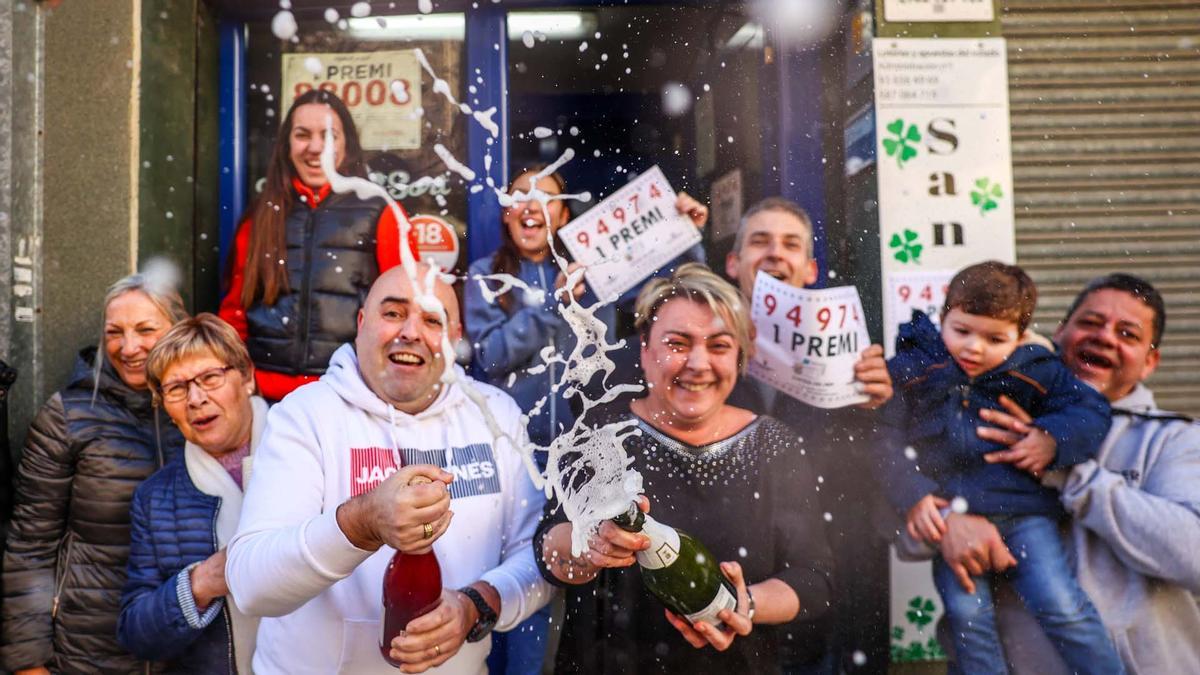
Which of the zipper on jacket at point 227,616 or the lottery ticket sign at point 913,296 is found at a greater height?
the lottery ticket sign at point 913,296

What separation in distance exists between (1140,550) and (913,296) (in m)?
1.17

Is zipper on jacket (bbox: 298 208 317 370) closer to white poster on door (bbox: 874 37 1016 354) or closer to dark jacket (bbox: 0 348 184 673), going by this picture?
dark jacket (bbox: 0 348 184 673)

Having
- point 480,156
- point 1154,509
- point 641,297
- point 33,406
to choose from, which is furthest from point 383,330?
point 1154,509

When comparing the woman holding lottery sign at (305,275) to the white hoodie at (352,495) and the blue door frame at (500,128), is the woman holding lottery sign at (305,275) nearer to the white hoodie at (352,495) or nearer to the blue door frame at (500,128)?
the blue door frame at (500,128)

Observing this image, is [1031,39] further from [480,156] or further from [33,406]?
[33,406]

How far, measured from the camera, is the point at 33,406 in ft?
10.4

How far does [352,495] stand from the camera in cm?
244

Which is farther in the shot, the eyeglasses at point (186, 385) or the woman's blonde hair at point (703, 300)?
the woman's blonde hair at point (703, 300)

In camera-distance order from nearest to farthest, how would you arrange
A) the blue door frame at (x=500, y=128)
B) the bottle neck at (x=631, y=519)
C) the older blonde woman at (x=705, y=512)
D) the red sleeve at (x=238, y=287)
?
the bottle neck at (x=631, y=519)
the older blonde woman at (x=705, y=512)
the red sleeve at (x=238, y=287)
the blue door frame at (x=500, y=128)

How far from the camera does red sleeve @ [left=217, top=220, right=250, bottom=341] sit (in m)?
3.32

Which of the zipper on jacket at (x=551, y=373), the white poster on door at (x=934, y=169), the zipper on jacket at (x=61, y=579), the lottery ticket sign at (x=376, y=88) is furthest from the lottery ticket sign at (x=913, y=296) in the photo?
the zipper on jacket at (x=61, y=579)

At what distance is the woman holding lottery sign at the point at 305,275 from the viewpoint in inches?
128

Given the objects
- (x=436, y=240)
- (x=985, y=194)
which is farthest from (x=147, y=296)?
(x=985, y=194)

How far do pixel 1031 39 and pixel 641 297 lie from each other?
2.10m
